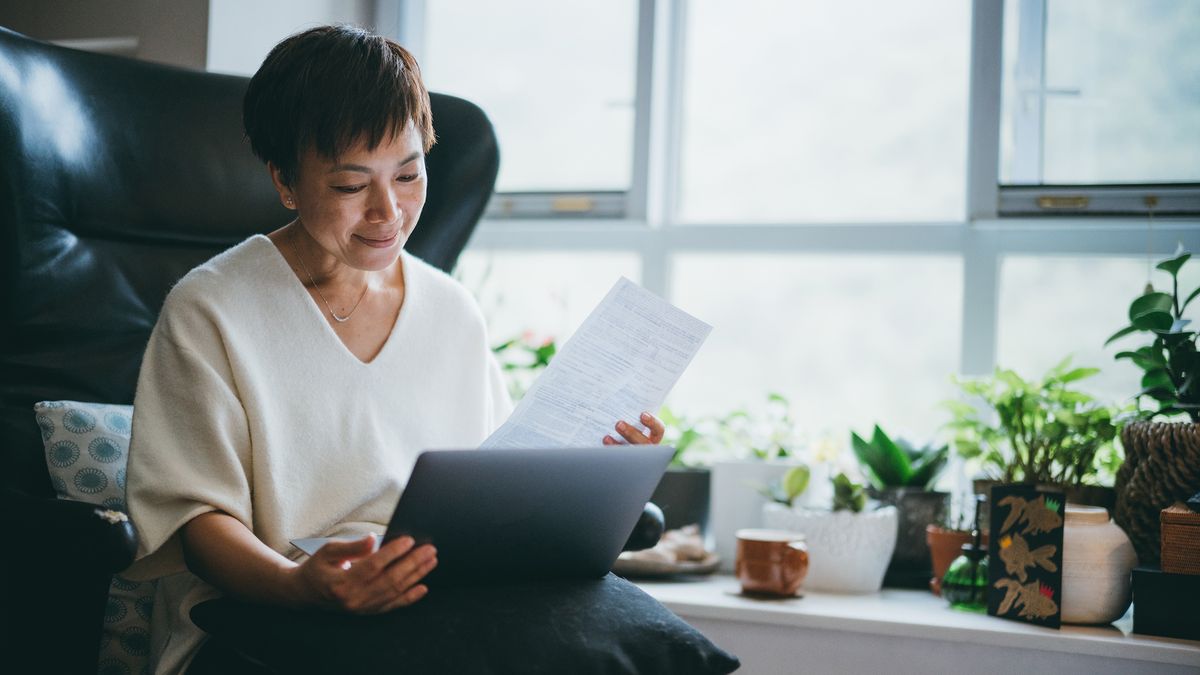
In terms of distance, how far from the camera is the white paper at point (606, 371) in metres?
1.20

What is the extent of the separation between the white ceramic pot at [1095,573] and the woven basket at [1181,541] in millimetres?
75

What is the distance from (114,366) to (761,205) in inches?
57.1

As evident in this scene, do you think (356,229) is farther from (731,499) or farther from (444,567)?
(731,499)

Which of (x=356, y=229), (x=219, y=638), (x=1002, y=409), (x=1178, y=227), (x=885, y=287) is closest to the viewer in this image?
(x=219, y=638)

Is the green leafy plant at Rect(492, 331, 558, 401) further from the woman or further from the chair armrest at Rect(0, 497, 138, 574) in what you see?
the chair armrest at Rect(0, 497, 138, 574)

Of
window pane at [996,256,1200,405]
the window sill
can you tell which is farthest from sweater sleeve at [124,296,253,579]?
window pane at [996,256,1200,405]

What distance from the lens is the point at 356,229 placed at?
4.05ft

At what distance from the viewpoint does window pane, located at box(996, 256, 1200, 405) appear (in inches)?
83.8

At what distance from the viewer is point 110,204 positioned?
4.83 ft

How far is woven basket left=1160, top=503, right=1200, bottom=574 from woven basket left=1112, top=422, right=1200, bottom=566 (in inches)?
2.6

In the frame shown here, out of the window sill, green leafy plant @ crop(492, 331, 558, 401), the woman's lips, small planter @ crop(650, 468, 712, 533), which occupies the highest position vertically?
the woman's lips

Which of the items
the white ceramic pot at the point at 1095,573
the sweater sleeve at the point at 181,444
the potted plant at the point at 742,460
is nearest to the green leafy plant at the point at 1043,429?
the white ceramic pot at the point at 1095,573

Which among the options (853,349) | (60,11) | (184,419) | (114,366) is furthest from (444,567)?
(60,11)

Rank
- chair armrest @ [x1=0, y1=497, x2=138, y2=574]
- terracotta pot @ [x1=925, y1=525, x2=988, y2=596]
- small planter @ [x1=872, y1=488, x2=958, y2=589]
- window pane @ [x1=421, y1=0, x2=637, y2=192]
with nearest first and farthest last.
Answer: chair armrest @ [x1=0, y1=497, x2=138, y2=574] < terracotta pot @ [x1=925, y1=525, x2=988, y2=596] < small planter @ [x1=872, y1=488, x2=958, y2=589] < window pane @ [x1=421, y1=0, x2=637, y2=192]
